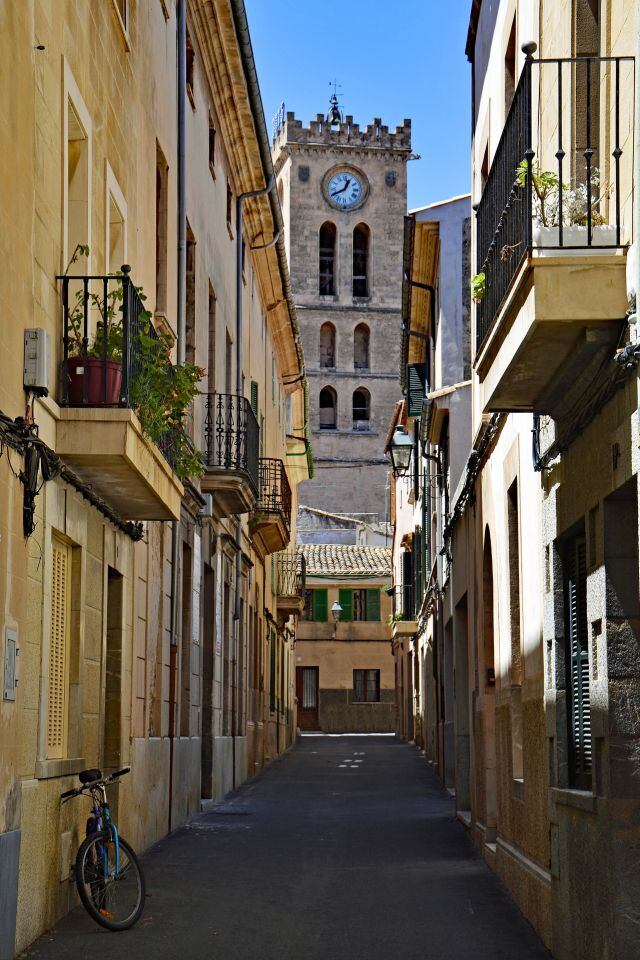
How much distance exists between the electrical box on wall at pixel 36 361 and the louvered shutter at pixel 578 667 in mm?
3391

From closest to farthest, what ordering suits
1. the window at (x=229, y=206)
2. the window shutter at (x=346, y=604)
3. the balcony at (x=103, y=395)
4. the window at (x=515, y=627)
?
the balcony at (x=103, y=395) < the window at (x=515, y=627) < the window at (x=229, y=206) < the window shutter at (x=346, y=604)

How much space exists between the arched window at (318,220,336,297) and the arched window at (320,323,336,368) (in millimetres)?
2158

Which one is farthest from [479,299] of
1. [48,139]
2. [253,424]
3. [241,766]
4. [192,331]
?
[241,766]

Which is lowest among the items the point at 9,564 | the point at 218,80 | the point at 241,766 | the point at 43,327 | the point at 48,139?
the point at 241,766

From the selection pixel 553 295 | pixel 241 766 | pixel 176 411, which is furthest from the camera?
pixel 241 766

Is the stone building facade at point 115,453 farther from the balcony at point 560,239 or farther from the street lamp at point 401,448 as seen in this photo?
the street lamp at point 401,448

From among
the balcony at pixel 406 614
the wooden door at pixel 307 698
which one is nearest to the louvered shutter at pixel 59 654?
the balcony at pixel 406 614

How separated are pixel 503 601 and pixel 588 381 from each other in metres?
4.65

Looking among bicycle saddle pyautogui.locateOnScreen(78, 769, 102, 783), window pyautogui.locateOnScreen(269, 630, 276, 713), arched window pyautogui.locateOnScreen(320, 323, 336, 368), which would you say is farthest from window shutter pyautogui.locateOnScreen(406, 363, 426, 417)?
arched window pyautogui.locateOnScreen(320, 323, 336, 368)

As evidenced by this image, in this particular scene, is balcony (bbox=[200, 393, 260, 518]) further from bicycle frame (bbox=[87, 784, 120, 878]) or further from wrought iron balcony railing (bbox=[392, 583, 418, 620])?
wrought iron balcony railing (bbox=[392, 583, 418, 620])

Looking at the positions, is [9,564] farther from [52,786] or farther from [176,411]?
[176,411]

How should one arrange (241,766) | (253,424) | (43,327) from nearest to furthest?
(43,327)
(253,424)
(241,766)

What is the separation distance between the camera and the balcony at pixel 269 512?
28969 mm

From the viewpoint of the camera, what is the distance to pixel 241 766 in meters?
26.9
